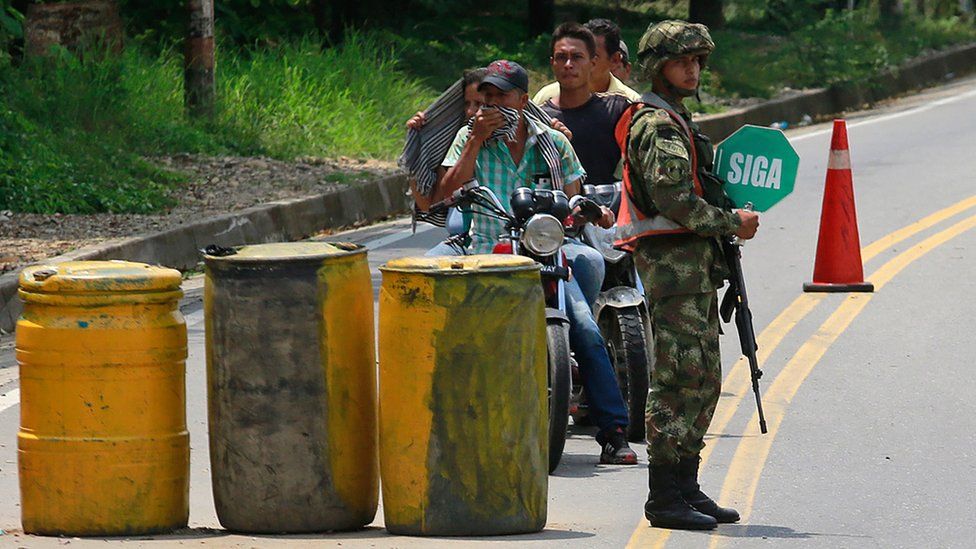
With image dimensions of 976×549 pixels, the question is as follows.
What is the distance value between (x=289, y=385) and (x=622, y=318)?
7.39 ft

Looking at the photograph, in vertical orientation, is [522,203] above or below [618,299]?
above

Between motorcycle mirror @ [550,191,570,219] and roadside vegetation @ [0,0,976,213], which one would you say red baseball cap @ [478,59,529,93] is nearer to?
A: motorcycle mirror @ [550,191,570,219]

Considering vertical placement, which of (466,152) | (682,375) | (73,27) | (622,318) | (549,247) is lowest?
(622,318)

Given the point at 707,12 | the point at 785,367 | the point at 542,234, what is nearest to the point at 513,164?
the point at 542,234

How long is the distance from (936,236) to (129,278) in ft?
30.0

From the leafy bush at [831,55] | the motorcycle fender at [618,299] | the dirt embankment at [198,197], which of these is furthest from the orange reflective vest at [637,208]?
the leafy bush at [831,55]

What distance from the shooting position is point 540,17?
2719 centimetres

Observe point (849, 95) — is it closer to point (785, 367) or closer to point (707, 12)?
point (707, 12)

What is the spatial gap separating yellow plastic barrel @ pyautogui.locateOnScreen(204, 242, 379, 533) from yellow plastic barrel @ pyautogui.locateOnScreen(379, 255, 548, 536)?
0.11 meters

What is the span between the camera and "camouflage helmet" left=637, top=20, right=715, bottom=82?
6.06 meters

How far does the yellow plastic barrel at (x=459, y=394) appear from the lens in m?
5.81

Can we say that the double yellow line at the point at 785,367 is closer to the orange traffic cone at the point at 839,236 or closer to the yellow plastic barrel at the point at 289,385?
the orange traffic cone at the point at 839,236

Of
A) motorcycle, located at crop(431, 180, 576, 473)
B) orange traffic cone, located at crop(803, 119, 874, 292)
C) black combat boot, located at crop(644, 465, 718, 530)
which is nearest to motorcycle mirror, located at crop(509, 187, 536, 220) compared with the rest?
motorcycle, located at crop(431, 180, 576, 473)

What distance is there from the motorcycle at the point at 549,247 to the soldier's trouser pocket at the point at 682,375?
2.59 ft
